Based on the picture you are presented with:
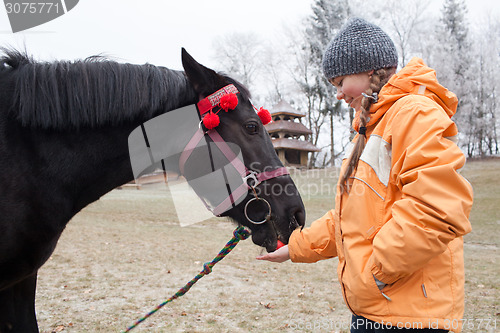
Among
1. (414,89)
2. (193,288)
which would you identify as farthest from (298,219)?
(193,288)

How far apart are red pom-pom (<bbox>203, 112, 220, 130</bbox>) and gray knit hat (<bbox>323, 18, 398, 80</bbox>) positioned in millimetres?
651

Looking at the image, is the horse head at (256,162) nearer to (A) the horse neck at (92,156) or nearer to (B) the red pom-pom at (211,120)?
(B) the red pom-pom at (211,120)

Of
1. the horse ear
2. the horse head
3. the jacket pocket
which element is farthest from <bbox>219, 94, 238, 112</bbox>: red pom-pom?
the jacket pocket

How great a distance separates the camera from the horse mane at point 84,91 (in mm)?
1838

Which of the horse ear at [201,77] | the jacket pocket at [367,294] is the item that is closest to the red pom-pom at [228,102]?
the horse ear at [201,77]

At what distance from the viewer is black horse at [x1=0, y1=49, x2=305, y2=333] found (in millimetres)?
1814

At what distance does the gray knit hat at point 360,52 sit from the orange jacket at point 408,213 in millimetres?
162

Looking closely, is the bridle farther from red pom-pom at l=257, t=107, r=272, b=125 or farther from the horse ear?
red pom-pom at l=257, t=107, r=272, b=125

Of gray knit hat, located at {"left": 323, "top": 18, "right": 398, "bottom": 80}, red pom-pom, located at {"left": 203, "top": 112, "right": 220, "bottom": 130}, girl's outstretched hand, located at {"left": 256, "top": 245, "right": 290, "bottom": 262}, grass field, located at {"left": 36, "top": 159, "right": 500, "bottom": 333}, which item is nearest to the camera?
gray knit hat, located at {"left": 323, "top": 18, "right": 398, "bottom": 80}

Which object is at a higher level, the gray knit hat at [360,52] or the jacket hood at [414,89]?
the gray knit hat at [360,52]

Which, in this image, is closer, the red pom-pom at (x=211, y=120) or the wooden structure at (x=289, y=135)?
the red pom-pom at (x=211, y=120)

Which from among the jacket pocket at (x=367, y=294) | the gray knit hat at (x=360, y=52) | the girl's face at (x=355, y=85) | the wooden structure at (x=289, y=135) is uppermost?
the gray knit hat at (x=360, y=52)

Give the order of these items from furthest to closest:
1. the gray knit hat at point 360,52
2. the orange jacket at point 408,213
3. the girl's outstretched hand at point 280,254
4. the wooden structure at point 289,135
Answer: the wooden structure at point 289,135 → the girl's outstretched hand at point 280,254 → the gray knit hat at point 360,52 → the orange jacket at point 408,213

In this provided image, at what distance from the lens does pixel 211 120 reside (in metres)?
1.96
